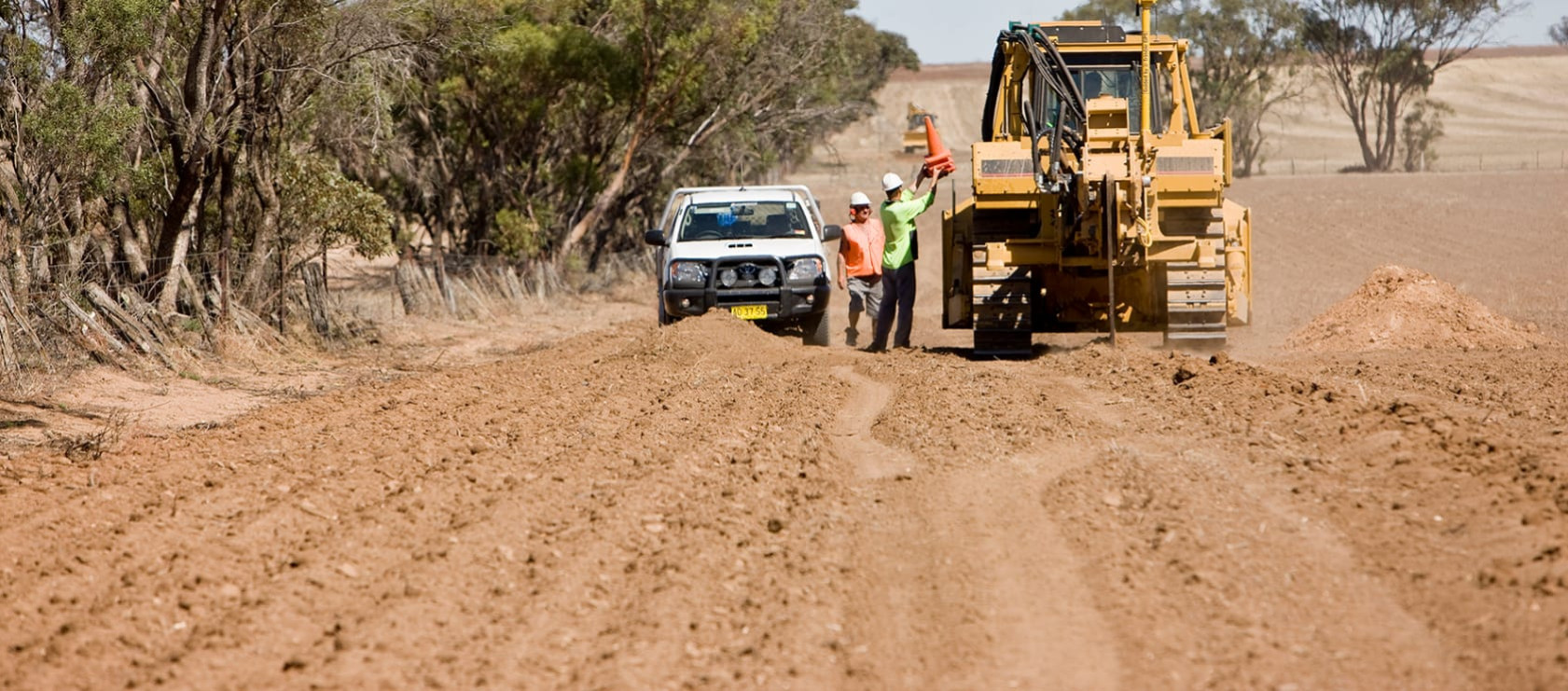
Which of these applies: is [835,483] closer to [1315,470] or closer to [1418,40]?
[1315,470]

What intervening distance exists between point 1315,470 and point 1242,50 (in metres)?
64.2

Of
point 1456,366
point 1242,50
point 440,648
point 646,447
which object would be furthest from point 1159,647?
point 1242,50

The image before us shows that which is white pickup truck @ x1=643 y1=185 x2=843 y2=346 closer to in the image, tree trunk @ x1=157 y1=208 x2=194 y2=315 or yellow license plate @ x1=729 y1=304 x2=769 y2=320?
yellow license plate @ x1=729 y1=304 x2=769 y2=320

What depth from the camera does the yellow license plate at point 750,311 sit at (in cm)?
1666

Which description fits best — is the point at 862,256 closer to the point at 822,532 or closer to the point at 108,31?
the point at 108,31

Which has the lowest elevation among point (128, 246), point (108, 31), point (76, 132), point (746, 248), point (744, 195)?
point (746, 248)

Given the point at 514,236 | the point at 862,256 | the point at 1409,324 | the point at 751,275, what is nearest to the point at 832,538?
the point at 862,256

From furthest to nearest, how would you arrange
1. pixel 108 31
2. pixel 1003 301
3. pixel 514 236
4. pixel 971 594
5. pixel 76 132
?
pixel 514 236, pixel 1003 301, pixel 108 31, pixel 76 132, pixel 971 594

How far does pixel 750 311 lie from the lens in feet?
54.9

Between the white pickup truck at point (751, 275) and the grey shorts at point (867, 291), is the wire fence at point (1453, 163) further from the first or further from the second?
the white pickup truck at point (751, 275)

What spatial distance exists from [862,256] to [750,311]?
1300mm

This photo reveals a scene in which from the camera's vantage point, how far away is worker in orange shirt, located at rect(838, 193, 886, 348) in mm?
16531

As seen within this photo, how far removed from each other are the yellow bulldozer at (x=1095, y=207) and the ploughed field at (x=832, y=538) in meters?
1.64

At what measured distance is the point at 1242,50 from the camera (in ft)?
225
